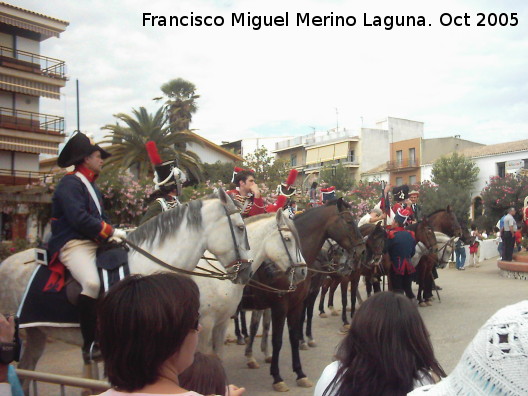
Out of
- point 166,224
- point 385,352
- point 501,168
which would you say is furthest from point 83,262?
point 501,168

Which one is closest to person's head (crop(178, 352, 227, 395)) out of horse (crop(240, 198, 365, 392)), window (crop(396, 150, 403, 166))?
horse (crop(240, 198, 365, 392))

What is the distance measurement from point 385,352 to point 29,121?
30949 millimetres

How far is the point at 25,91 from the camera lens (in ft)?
91.9

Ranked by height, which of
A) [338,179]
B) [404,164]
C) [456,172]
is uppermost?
[404,164]

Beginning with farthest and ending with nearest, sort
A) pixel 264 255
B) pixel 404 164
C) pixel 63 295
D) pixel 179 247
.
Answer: pixel 404 164
pixel 264 255
pixel 179 247
pixel 63 295

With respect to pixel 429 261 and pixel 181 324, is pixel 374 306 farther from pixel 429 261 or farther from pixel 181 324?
pixel 429 261

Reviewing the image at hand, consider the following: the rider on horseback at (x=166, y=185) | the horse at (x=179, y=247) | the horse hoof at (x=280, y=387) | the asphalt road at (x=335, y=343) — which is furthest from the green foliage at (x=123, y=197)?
the horse hoof at (x=280, y=387)

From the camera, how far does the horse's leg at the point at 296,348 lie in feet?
19.8

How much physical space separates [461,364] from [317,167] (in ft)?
193

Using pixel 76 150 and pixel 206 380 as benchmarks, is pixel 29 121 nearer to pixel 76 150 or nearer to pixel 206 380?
pixel 76 150

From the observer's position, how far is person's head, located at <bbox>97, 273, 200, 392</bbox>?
159cm

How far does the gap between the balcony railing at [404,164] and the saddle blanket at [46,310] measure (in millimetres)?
48029

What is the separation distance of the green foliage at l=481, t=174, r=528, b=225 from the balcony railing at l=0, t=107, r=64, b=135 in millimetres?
28164

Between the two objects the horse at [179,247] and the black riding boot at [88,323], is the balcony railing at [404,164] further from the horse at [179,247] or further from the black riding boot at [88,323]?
the black riding boot at [88,323]
